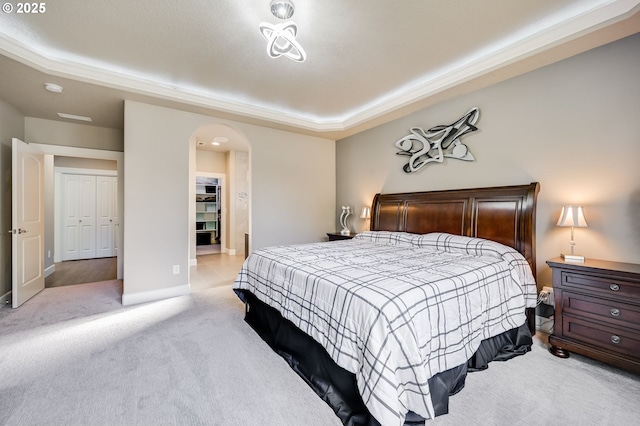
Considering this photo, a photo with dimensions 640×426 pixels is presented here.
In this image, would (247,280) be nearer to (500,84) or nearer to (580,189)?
(580,189)

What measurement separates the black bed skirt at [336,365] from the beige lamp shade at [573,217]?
1000 mm

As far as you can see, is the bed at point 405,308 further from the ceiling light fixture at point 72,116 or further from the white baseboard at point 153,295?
the ceiling light fixture at point 72,116

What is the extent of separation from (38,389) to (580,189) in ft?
15.2

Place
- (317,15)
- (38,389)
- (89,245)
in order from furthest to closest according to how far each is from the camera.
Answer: (89,245) → (317,15) → (38,389)

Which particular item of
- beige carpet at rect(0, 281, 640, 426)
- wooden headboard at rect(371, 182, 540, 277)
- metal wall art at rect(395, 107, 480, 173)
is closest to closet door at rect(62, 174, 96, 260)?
beige carpet at rect(0, 281, 640, 426)

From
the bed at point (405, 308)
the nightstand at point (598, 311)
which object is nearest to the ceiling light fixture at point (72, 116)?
the bed at point (405, 308)

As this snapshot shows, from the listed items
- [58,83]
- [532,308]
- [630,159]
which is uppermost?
[58,83]

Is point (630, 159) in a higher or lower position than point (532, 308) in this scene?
higher

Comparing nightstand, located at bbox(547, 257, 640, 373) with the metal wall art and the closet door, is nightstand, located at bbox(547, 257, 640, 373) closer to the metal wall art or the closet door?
the metal wall art

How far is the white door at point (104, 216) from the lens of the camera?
6621mm

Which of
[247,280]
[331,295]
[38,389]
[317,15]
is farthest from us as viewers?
[247,280]

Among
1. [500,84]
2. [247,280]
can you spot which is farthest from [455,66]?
[247,280]

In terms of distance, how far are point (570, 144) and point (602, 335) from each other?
1693mm

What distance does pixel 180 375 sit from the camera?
6.55ft
